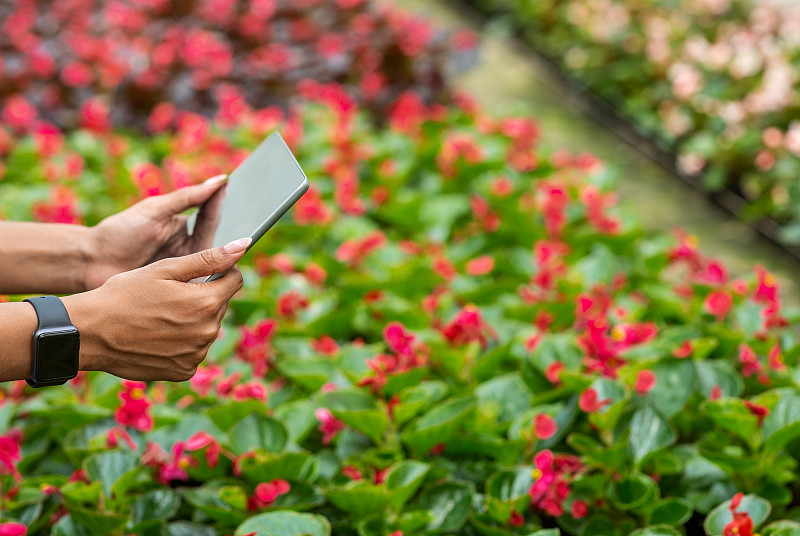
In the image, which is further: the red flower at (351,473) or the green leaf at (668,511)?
the red flower at (351,473)

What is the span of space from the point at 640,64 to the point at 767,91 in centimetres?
99

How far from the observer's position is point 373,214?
2932 mm

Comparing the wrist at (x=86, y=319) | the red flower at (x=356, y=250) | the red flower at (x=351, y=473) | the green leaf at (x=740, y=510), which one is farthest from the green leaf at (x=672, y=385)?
the wrist at (x=86, y=319)

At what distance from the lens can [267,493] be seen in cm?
157

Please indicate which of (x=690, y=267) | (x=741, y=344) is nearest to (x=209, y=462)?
(x=741, y=344)

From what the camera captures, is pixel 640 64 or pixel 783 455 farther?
pixel 640 64

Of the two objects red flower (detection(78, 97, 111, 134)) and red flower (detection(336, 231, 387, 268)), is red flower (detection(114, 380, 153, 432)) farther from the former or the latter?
red flower (detection(78, 97, 111, 134))

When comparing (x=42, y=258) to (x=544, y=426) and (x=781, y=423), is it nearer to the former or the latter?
(x=544, y=426)

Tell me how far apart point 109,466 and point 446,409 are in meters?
0.64

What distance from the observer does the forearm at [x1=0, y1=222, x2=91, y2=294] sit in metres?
1.68

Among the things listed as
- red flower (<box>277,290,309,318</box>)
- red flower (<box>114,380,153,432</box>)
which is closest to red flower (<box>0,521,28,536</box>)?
red flower (<box>114,380,153,432</box>)

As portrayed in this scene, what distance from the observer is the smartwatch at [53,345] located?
127 centimetres

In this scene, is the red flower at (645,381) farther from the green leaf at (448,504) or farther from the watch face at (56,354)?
the watch face at (56,354)

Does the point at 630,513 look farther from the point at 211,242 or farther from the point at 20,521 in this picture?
the point at 20,521
